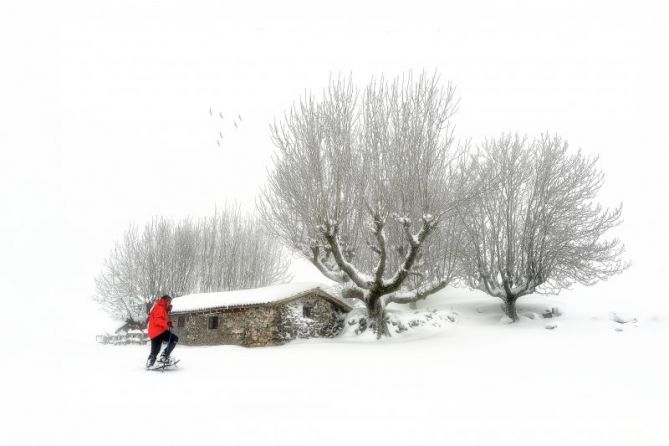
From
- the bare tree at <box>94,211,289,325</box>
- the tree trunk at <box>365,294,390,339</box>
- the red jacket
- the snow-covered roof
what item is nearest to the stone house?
the snow-covered roof

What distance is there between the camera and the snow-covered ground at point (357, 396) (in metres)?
5.24

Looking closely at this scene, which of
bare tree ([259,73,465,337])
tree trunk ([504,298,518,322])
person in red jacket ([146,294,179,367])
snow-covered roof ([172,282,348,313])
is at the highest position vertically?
bare tree ([259,73,465,337])

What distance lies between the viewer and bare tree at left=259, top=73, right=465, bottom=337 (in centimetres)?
1582

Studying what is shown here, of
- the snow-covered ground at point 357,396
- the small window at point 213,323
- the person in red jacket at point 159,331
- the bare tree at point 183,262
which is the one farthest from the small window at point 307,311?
the bare tree at point 183,262

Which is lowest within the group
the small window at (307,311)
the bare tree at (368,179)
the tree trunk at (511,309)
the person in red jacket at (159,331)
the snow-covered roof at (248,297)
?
the tree trunk at (511,309)

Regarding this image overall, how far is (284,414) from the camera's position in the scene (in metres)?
6.06

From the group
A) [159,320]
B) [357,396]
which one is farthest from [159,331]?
[357,396]

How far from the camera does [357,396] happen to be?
7238 mm

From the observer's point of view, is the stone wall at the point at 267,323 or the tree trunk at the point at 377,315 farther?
the tree trunk at the point at 377,315

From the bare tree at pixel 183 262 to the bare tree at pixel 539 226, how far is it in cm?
1642

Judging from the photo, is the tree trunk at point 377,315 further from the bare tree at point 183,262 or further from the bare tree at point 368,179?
the bare tree at point 183,262

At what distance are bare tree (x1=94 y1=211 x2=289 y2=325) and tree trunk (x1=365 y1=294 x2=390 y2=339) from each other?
51.8ft

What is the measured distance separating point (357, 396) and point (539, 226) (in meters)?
16.3

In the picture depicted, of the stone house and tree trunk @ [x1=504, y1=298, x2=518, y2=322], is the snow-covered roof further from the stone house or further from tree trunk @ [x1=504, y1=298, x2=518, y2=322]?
tree trunk @ [x1=504, y1=298, x2=518, y2=322]
